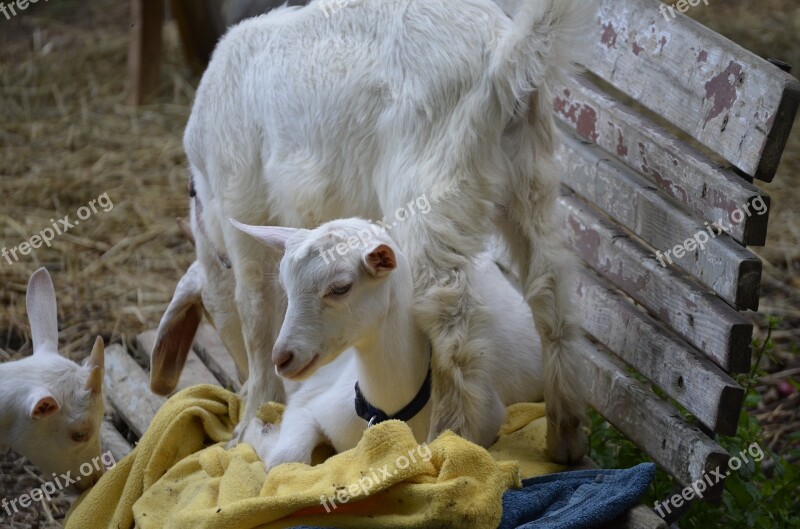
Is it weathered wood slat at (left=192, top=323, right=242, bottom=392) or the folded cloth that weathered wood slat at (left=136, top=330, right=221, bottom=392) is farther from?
the folded cloth

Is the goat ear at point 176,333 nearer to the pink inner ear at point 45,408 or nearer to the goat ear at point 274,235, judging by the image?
the pink inner ear at point 45,408

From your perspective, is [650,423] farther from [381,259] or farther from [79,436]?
[79,436]

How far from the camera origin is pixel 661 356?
329 cm

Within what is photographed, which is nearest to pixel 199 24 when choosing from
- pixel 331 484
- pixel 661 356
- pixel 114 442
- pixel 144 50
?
pixel 144 50

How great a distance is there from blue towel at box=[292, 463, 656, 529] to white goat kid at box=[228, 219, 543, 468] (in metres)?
0.24

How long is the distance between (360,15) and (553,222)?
817 mm

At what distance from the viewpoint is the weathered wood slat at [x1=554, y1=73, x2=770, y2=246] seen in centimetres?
296

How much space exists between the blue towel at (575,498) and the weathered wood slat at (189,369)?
1.71 metres

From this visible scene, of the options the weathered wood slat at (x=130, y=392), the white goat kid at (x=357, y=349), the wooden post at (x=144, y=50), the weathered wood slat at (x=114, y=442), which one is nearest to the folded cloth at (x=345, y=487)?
the white goat kid at (x=357, y=349)

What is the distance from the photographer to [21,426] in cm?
343

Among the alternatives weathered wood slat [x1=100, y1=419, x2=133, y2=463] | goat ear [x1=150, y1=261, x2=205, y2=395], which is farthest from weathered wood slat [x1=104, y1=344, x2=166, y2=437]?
goat ear [x1=150, y1=261, x2=205, y2=395]

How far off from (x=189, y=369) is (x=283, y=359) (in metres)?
1.77

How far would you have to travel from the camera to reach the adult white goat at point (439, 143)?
2922 millimetres

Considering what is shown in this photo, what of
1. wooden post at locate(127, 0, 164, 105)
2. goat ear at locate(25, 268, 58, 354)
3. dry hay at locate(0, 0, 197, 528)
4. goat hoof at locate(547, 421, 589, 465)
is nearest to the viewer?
goat hoof at locate(547, 421, 589, 465)
